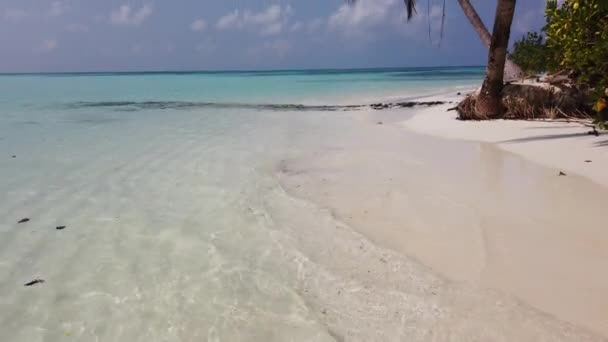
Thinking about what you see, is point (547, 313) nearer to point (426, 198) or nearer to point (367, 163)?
point (426, 198)

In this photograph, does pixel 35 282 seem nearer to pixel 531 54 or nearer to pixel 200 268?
pixel 200 268

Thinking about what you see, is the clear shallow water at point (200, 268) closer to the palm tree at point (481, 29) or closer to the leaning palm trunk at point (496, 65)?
the leaning palm trunk at point (496, 65)

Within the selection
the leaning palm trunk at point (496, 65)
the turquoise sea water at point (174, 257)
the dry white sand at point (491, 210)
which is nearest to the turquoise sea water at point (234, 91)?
the leaning palm trunk at point (496, 65)

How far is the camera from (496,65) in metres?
8.14

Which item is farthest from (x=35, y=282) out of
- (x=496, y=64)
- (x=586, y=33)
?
(x=496, y=64)

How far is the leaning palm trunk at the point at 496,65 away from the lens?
7.63 metres

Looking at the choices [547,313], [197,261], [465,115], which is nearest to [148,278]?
[197,261]

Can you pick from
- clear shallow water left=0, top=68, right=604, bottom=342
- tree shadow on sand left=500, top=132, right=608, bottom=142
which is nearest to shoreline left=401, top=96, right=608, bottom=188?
tree shadow on sand left=500, top=132, right=608, bottom=142

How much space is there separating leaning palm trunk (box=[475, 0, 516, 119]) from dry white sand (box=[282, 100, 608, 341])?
6.61ft

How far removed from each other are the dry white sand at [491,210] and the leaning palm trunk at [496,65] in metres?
2.02

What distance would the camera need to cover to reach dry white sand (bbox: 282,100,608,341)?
2.21 meters

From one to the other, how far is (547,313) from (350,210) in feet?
5.93

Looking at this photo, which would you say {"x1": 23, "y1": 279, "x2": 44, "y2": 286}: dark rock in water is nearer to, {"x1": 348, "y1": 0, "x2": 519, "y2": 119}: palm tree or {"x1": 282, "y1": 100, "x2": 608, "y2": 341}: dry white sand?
{"x1": 282, "y1": 100, "x2": 608, "y2": 341}: dry white sand

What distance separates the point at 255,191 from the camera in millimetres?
4289
